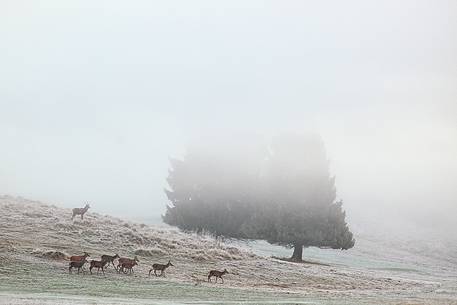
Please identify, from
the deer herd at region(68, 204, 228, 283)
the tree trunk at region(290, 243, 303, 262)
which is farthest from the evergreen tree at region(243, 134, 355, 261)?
the deer herd at region(68, 204, 228, 283)

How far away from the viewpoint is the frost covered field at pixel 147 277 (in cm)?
3312

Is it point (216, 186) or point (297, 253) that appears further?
point (216, 186)

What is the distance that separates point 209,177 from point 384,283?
35.1m

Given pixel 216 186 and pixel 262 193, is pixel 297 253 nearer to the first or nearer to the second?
pixel 262 193

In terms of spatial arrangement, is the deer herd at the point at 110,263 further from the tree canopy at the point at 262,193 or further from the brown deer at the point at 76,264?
the tree canopy at the point at 262,193

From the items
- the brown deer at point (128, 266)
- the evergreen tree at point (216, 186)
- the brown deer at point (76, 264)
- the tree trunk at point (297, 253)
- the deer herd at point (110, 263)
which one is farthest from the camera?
the evergreen tree at point (216, 186)

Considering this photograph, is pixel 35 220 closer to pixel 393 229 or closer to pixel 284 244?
pixel 284 244

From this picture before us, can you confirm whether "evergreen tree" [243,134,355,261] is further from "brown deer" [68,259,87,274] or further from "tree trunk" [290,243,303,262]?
"brown deer" [68,259,87,274]

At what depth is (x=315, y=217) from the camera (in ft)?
225

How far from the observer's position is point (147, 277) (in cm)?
4066

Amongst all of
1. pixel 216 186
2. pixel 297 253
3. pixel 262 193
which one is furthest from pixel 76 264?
pixel 216 186

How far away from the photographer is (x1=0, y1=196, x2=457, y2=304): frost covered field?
33.1 metres

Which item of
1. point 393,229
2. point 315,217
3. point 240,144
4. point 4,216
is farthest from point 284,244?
point 393,229

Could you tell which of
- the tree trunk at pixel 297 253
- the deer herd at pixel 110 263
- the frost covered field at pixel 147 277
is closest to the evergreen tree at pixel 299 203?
the tree trunk at pixel 297 253
